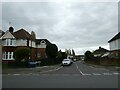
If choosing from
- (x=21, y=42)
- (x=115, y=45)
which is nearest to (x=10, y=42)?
(x=21, y=42)

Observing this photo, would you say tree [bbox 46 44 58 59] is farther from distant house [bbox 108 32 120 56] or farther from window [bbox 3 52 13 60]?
distant house [bbox 108 32 120 56]

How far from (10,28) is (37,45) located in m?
12.9

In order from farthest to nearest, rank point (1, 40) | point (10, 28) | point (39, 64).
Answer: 1. point (10, 28)
2. point (1, 40)
3. point (39, 64)

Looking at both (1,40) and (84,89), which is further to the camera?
(1,40)

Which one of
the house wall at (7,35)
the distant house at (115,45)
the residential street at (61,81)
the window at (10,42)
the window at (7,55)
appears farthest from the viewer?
the distant house at (115,45)

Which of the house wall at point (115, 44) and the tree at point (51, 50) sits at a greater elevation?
the house wall at point (115, 44)

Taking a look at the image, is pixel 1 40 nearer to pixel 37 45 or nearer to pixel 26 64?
pixel 26 64

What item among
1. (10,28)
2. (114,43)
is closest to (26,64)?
A: (10,28)

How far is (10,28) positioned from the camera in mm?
54156

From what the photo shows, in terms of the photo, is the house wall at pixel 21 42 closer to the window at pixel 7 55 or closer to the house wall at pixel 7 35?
the house wall at pixel 7 35

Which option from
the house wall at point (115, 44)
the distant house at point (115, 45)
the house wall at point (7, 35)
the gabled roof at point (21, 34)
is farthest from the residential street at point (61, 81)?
the house wall at point (115, 44)

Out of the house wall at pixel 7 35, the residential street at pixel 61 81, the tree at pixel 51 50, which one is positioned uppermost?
the house wall at pixel 7 35

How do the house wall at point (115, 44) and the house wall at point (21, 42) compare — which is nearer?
the house wall at point (21, 42)

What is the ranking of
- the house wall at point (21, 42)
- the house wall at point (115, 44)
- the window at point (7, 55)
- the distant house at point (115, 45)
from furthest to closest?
1. the house wall at point (115, 44)
2. the distant house at point (115, 45)
3. the house wall at point (21, 42)
4. the window at point (7, 55)
